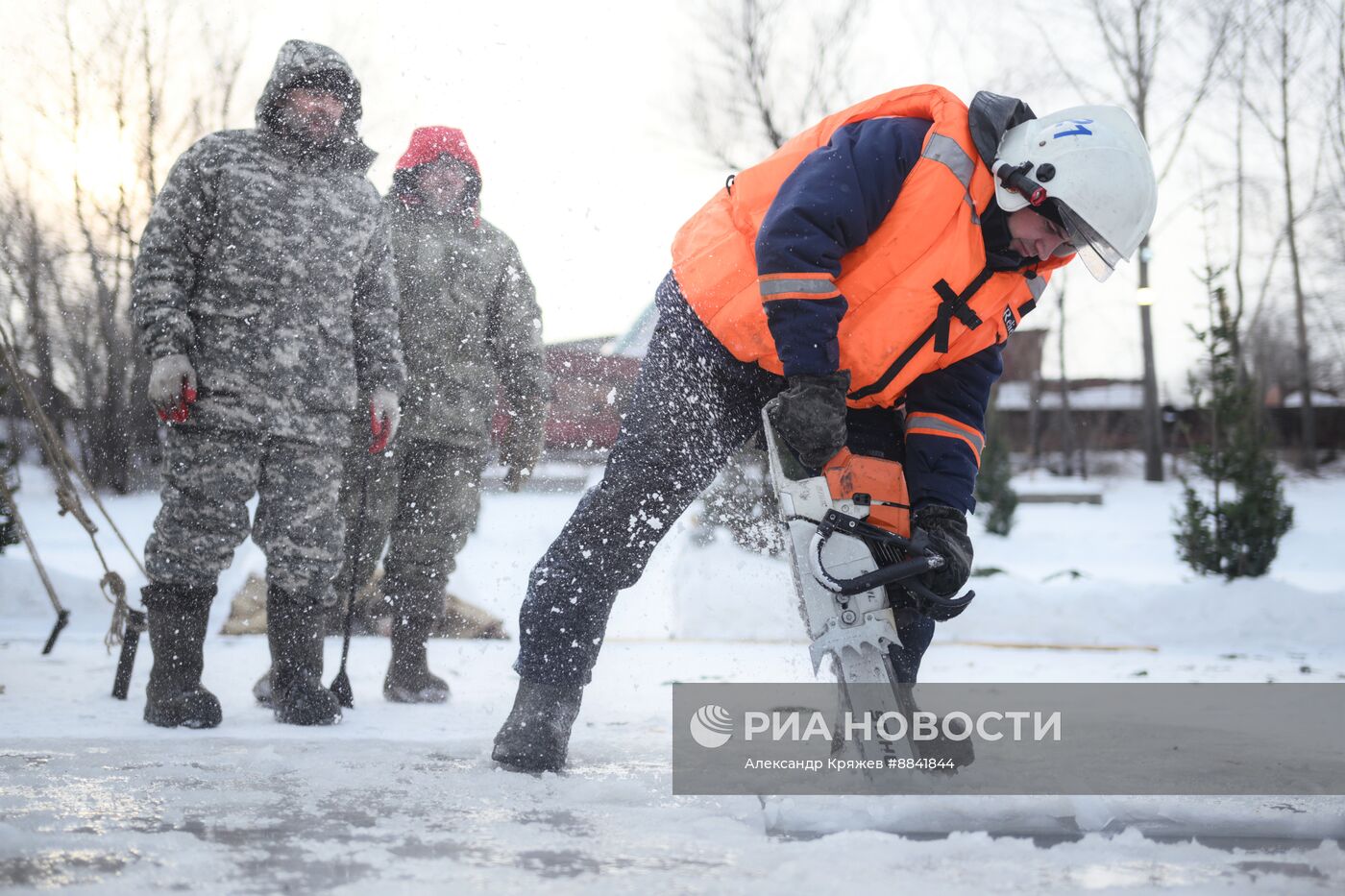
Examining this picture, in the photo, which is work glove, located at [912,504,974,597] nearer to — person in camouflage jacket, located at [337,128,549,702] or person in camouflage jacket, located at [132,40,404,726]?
person in camouflage jacket, located at [132,40,404,726]

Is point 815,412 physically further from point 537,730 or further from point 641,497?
point 537,730

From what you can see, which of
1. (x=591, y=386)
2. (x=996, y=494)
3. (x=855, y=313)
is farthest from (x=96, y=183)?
(x=996, y=494)

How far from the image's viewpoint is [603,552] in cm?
224

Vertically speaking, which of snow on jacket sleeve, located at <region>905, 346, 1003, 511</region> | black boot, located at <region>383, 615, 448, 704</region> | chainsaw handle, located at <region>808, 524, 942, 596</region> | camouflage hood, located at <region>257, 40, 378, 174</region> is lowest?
black boot, located at <region>383, 615, 448, 704</region>

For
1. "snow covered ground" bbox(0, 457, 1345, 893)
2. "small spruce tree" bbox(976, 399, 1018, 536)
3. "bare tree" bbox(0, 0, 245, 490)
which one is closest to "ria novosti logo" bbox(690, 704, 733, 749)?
"snow covered ground" bbox(0, 457, 1345, 893)

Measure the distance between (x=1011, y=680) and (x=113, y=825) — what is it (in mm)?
3037

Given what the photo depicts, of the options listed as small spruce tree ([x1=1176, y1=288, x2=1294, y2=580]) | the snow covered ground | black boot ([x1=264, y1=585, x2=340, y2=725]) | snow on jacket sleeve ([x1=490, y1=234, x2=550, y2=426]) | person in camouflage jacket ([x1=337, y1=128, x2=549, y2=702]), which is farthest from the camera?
small spruce tree ([x1=1176, y1=288, x2=1294, y2=580])

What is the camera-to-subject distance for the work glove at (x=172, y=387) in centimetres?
255

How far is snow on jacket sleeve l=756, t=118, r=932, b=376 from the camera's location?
77.1 inches

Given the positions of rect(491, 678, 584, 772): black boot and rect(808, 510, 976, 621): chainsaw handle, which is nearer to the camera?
rect(808, 510, 976, 621): chainsaw handle

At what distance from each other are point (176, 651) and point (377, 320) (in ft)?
3.25

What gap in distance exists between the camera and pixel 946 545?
213 centimetres

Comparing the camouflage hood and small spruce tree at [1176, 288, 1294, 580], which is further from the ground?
the camouflage hood

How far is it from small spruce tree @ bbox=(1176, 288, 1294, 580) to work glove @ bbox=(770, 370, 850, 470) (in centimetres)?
533
